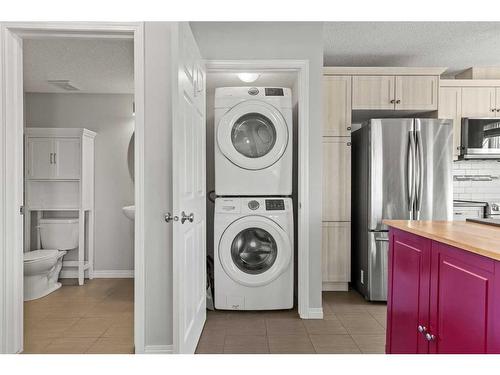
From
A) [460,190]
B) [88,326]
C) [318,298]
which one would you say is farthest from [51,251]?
[460,190]

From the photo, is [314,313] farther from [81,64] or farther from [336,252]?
[81,64]

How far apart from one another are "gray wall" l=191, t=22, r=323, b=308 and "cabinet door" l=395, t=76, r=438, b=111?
44.9 inches

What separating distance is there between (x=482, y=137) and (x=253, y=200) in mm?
2513

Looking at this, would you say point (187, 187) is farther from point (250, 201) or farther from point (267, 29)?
point (267, 29)

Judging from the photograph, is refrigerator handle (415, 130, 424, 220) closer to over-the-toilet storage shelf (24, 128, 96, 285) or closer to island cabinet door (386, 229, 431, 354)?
island cabinet door (386, 229, 431, 354)

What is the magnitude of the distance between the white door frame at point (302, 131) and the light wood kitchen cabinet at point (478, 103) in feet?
6.71

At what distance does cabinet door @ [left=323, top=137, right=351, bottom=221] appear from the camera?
362 centimetres

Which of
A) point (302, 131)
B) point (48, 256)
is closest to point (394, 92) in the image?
point (302, 131)

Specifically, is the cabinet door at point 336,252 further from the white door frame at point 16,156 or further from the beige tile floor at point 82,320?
the white door frame at point 16,156

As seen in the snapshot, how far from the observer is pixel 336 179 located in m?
3.63

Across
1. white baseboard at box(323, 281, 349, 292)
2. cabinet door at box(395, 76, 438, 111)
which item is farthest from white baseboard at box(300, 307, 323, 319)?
cabinet door at box(395, 76, 438, 111)

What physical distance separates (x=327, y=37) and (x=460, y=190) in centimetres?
236

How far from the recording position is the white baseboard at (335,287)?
3714mm

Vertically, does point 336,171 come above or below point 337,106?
below
